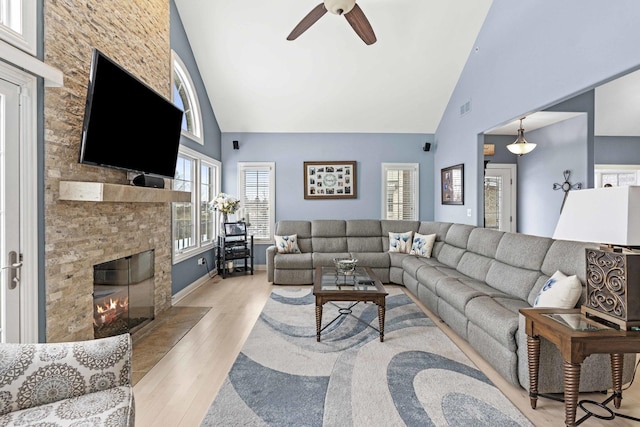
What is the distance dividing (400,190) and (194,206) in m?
3.91

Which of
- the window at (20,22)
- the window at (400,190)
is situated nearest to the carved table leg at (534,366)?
the window at (20,22)

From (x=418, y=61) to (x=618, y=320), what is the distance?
4482 millimetres

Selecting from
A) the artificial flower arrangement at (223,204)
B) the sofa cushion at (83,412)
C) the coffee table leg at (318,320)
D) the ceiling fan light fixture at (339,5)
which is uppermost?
the ceiling fan light fixture at (339,5)

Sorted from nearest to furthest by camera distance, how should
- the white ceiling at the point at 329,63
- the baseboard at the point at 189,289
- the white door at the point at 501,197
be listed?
the baseboard at the point at 189,289, the white ceiling at the point at 329,63, the white door at the point at 501,197

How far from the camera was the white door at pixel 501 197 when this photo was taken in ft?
20.9

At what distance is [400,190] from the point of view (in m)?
6.46

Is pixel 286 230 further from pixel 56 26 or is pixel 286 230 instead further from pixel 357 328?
pixel 56 26

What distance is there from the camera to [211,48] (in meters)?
4.79

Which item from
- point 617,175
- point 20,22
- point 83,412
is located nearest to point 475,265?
point 83,412

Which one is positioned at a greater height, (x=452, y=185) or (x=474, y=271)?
(x=452, y=185)

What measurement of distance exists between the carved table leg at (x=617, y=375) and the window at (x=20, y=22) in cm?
403

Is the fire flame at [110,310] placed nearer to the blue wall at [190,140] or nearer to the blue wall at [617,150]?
the blue wall at [190,140]

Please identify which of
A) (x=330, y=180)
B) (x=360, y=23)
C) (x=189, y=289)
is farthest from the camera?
(x=330, y=180)

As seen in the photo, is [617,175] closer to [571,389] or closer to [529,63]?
[529,63]
